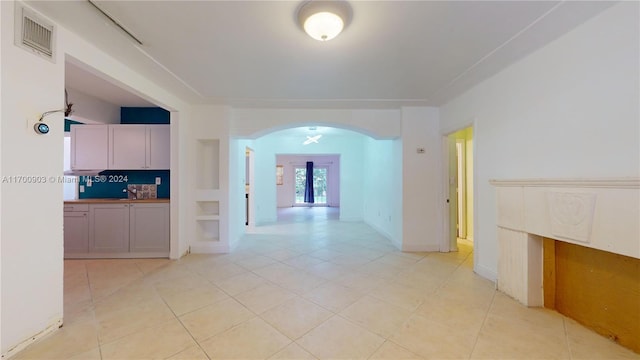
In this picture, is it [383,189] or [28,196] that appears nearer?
[28,196]

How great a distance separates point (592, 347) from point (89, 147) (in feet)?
20.6

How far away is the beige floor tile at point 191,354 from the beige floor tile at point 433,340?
135 centimetres

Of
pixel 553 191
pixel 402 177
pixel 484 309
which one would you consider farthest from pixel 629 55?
pixel 402 177

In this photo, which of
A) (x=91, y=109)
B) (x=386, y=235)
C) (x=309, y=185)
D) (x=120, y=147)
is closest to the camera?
(x=91, y=109)

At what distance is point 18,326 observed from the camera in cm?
166

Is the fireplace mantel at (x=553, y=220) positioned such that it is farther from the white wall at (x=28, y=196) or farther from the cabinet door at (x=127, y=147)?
the cabinet door at (x=127, y=147)

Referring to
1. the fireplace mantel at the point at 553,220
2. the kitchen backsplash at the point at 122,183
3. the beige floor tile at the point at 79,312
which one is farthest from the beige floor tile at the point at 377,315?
the kitchen backsplash at the point at 122,183

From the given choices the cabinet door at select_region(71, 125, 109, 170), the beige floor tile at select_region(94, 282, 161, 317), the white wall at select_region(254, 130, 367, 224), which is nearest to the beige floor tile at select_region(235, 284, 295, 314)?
the beige floor tile at select_region(94, 282, 161, 317)

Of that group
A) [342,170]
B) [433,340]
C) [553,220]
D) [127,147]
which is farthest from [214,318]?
[342,170]

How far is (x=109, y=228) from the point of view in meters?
3.69

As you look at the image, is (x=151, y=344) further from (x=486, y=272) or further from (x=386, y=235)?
(x=386, y=235)

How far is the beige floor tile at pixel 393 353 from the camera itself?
1.60m

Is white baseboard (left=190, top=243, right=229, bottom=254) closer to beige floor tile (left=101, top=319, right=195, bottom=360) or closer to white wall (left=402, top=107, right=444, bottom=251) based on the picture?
beige floor tile (left=101, top=319, right=195, bottom=360)

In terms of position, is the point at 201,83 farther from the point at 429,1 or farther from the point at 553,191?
the point at 553,191
